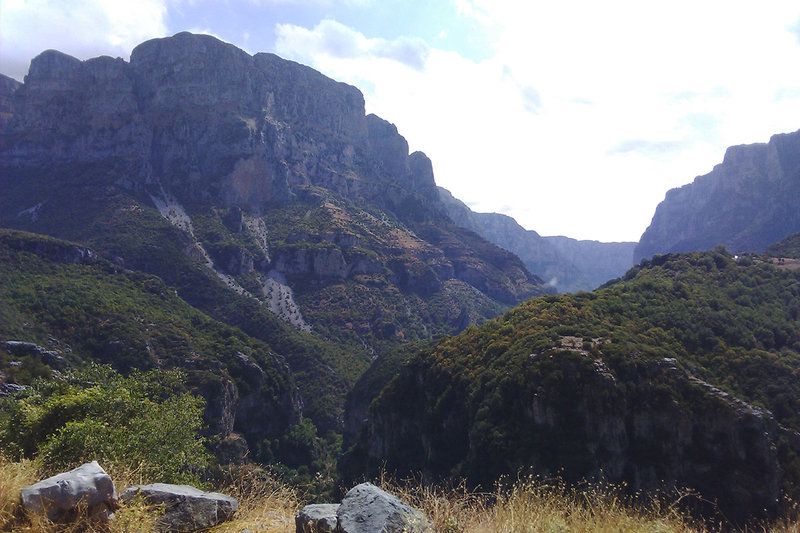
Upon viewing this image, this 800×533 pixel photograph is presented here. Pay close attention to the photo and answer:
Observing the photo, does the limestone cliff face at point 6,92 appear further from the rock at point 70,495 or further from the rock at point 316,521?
the rock at point 316,521

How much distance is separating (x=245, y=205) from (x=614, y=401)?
127 m

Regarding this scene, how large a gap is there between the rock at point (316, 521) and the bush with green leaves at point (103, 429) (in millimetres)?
2945

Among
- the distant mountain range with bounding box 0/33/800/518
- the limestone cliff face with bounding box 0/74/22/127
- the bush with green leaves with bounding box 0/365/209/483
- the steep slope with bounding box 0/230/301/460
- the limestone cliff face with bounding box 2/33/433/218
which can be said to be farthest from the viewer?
the limestone cliff face with bounding box 0/74/22/127

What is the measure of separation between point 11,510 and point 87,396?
345cm

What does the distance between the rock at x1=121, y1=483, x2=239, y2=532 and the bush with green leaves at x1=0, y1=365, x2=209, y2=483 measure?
1.31 metres

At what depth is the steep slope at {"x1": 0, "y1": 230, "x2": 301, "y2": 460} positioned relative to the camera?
47.5 meters

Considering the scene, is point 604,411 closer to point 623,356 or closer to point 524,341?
point 623,356

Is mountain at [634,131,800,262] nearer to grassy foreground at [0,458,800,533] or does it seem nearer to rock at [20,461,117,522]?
grassy foreground at [0,458,800,533]

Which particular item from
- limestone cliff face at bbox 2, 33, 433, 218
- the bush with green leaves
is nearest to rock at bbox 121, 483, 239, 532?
the bush with green leaves

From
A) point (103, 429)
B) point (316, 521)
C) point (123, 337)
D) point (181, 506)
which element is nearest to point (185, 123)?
point (123, 337)

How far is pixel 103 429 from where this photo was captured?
7.65 metres

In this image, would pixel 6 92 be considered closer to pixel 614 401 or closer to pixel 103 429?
pixel 103 429

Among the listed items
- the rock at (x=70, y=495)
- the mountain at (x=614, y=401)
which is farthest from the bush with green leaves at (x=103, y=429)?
the mountain at (x=614, y=401)

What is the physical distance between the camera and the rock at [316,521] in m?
5.91
